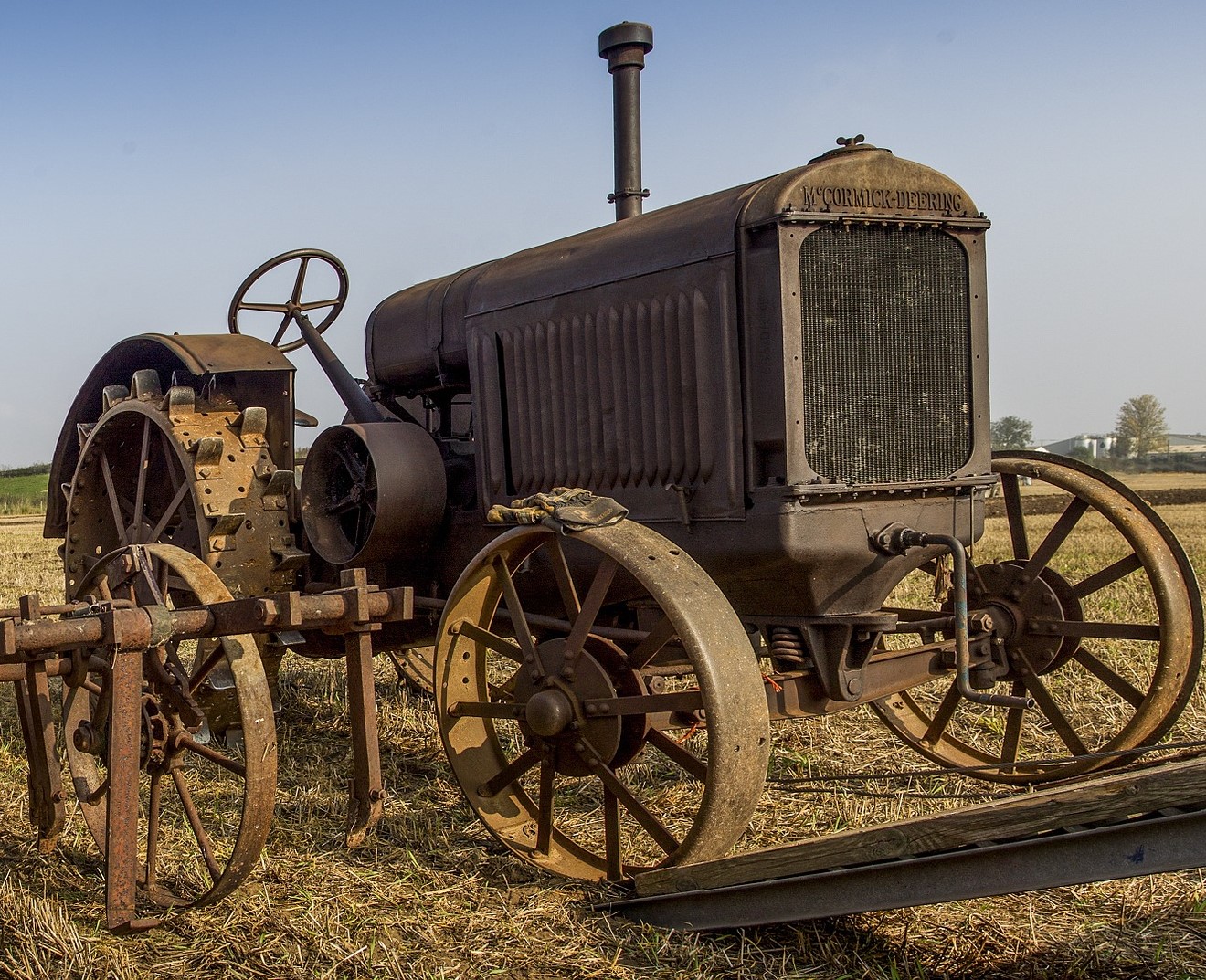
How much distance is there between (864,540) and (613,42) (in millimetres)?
2385

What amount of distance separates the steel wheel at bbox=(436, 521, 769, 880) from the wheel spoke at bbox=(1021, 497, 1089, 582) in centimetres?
131

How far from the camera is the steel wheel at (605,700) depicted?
2959 mm

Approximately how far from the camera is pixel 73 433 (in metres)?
5.77

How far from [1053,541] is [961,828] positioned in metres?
1.87

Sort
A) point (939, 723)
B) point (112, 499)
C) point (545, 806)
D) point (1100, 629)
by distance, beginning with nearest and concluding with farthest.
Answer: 1. point (545, 806)
2. point (1100, 629)
3. point (939, 723)
4. point (112, 499)

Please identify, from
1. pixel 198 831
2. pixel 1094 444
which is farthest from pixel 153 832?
pixel 1094 444

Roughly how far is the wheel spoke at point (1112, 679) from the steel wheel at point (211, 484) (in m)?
2.82

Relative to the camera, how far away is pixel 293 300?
551 cm

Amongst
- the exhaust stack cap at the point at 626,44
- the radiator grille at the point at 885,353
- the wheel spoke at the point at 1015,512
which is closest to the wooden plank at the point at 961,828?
the radiator grille at the point at 885,353

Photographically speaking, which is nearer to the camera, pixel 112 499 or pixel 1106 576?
pixel 1106 576

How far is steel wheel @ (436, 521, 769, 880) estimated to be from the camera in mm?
2959

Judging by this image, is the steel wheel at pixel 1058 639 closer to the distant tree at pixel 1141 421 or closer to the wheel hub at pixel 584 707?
the wheel hub at pixel 584 707

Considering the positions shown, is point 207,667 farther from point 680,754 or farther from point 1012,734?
point 1012,734

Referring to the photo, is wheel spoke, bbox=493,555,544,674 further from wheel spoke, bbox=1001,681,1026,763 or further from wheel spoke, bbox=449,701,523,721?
wheel spoke, bbox=1001,681,1026,763
